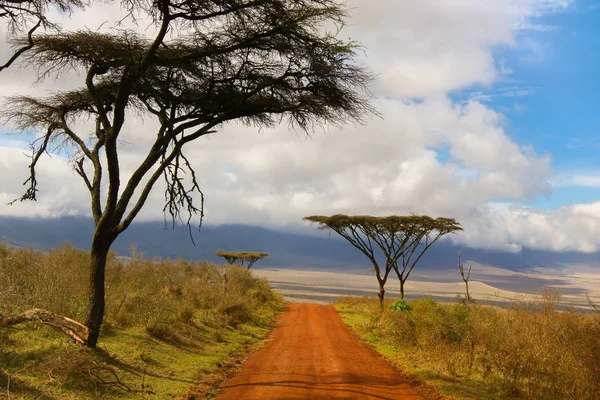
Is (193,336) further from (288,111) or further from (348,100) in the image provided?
(348,100)

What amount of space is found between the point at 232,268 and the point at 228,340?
71.3ft

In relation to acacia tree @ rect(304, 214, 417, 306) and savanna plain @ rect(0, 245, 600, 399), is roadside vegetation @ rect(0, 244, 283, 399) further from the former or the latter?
acacia tree @ rect(304, 214, 417, 306)

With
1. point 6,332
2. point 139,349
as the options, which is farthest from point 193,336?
point 6,332

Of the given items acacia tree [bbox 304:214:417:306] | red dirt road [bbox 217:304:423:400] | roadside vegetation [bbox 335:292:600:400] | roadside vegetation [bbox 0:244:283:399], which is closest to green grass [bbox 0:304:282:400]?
roadside vegetation [bbox 0:244:283:399]

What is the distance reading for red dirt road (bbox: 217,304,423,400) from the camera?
9305mm

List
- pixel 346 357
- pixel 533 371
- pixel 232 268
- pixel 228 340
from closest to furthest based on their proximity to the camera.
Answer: pixel 533 371 < pixel 346 357 < pixel 228 340 < pixel 232 268

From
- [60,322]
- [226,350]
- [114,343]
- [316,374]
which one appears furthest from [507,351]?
[60,322]

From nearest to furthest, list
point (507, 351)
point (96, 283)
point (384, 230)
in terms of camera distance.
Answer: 1. point (507, 351)
2. point (96, 283)
3. point (384, 230)

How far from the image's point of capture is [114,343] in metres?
11.5

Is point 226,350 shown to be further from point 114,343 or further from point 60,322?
point 60,322

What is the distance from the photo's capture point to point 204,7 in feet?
28.0

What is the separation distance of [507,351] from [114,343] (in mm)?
8762

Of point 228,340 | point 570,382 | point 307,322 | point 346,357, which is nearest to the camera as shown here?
point 570,382

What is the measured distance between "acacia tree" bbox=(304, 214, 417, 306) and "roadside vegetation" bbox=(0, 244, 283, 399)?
14492mm
